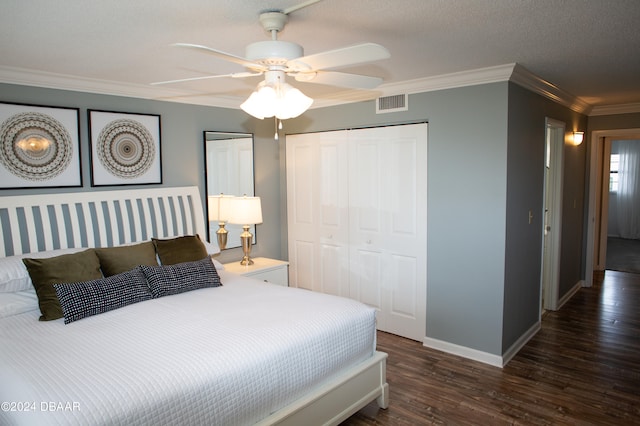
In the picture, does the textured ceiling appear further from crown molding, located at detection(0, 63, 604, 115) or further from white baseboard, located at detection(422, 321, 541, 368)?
white baseboard, located at detection(422, 321, 541, 368)

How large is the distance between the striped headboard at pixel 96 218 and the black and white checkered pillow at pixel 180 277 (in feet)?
2.19

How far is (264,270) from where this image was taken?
441 cm

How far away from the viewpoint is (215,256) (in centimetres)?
457

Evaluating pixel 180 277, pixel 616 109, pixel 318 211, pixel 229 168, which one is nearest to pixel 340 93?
pixel 318 211

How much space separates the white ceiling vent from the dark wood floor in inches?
84.8

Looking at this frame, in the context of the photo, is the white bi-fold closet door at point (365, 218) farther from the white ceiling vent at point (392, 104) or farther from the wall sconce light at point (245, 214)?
the wall sconce light at point (245, 214)

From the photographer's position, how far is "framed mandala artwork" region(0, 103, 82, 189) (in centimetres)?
322

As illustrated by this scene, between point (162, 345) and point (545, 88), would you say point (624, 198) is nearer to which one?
point (545, 88)

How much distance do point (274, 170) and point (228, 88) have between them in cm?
129

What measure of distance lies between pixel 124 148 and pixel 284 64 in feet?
7.62

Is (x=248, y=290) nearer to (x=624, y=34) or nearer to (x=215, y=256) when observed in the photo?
(x=215, y=256)

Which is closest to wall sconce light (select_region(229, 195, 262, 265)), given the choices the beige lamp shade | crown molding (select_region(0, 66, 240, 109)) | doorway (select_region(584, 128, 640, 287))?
the beige lamp shade

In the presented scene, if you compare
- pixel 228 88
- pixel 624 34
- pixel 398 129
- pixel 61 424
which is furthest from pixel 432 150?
pixel 61 424

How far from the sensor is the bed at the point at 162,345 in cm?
187
